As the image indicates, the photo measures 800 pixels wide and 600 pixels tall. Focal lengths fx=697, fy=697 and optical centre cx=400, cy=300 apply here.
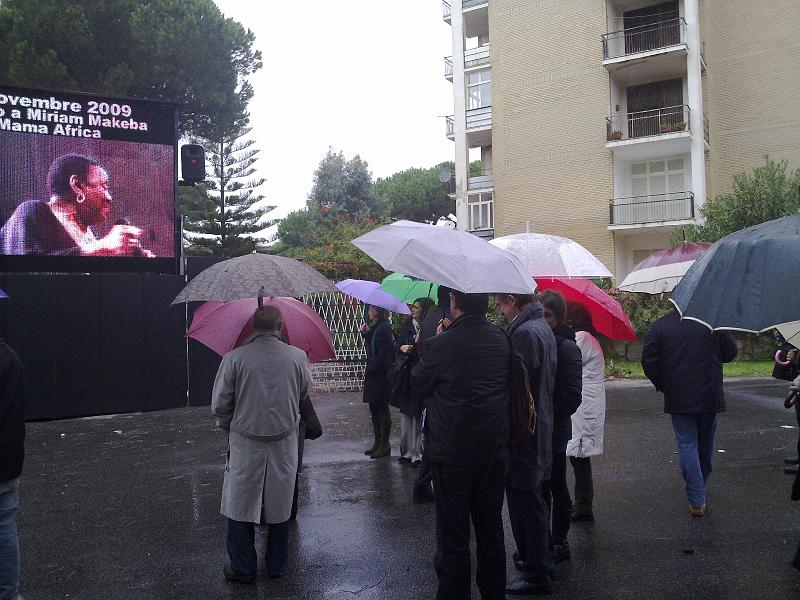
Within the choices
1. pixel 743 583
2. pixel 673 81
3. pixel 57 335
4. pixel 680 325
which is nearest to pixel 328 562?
pixel 743 583

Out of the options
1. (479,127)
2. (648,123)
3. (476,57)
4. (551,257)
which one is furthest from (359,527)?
(476,57)

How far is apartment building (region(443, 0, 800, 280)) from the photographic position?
978 inches

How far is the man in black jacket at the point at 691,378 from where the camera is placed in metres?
5.38

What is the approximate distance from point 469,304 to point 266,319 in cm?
145

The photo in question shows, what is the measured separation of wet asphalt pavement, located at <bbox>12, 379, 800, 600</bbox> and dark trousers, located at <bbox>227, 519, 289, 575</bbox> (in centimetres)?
10

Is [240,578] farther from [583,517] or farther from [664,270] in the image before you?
[664,270]

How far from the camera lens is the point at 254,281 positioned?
4.62 metres

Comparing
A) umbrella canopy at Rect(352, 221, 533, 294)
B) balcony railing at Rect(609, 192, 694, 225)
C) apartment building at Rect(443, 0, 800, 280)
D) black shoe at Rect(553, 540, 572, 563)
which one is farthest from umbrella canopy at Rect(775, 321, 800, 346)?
balcony railing at Rect(609, 192, 694, 225)

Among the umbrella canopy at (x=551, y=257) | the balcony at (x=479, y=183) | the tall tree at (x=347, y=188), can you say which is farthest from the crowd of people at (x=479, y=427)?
the tall tree at (x=347, y=188)

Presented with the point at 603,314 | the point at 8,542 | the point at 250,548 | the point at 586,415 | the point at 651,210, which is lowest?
the point at 250,548

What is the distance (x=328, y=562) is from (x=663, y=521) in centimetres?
267

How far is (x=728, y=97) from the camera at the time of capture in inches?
1044

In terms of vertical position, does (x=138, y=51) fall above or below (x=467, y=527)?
above

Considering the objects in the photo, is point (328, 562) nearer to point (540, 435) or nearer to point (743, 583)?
point (540, 435)
